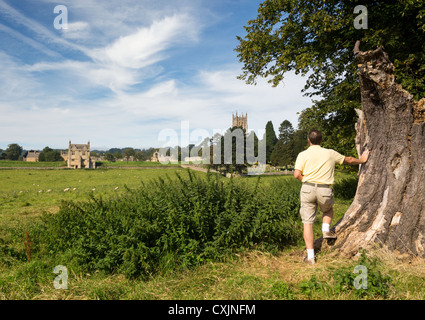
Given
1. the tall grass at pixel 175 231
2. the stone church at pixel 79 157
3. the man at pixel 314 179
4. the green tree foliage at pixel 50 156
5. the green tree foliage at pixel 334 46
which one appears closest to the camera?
the man at pixel 314 179

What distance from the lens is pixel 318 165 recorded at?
4.98 meters

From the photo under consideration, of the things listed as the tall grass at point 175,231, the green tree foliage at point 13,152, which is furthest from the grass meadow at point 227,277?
the green tree foliage at point 13,152

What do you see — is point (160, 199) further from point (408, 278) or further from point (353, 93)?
point (353, 93)

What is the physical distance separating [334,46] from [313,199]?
10916 mm

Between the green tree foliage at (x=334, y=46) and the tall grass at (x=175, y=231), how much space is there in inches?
314

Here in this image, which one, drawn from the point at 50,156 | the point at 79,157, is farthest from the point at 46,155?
the point at 79,157

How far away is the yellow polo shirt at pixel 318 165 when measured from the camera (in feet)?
16.3

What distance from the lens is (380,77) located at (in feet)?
16.8

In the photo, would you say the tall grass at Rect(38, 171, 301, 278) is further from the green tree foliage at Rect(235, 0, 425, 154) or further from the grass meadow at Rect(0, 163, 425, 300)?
the green tree foliage at Rect(235, 0, 425, 154)

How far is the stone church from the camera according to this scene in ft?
284

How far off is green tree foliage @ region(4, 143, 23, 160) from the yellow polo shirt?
538 ft

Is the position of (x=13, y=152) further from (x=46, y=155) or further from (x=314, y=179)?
(x=314, y=179)

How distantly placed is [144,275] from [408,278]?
4.50m

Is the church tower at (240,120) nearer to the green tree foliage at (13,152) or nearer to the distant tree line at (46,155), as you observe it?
the distant tree line at (46,155)
